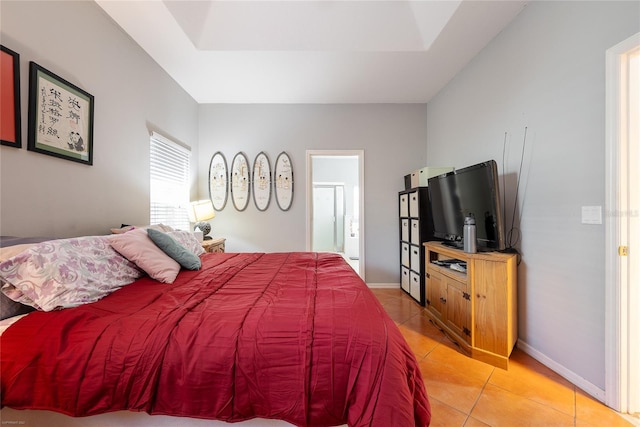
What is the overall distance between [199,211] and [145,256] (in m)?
1.78

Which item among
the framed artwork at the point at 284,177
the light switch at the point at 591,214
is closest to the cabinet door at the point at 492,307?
the light switch at the point at 591,214

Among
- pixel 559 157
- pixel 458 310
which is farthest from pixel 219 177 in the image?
pixel 559 157

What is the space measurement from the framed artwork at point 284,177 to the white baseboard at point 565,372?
9.94ft

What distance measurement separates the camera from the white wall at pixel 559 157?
1451 mm

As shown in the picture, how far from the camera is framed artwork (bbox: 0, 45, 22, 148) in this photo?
50.9 inches

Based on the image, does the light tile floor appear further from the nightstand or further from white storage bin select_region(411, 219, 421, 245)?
the nightstand

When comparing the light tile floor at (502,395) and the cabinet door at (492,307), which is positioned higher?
the cabinet door at (492,307)

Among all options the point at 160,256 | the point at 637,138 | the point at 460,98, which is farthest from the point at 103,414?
the point at 460,98

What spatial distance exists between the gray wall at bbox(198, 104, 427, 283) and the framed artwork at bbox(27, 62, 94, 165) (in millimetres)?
1876

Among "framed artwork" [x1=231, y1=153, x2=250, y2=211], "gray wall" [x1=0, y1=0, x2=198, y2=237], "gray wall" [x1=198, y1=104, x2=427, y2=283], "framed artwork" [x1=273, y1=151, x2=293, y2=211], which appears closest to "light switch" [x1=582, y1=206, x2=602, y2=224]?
"gray wall" [x1=198, y1=104, x2=427, y2=283]

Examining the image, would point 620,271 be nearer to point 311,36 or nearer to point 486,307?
point 486,307

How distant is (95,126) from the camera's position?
1.88 m

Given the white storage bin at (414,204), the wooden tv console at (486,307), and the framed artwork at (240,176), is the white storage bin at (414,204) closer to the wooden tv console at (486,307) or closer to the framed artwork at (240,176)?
the wooden tv console at (486,307)

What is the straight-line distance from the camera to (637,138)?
1.34 meters
